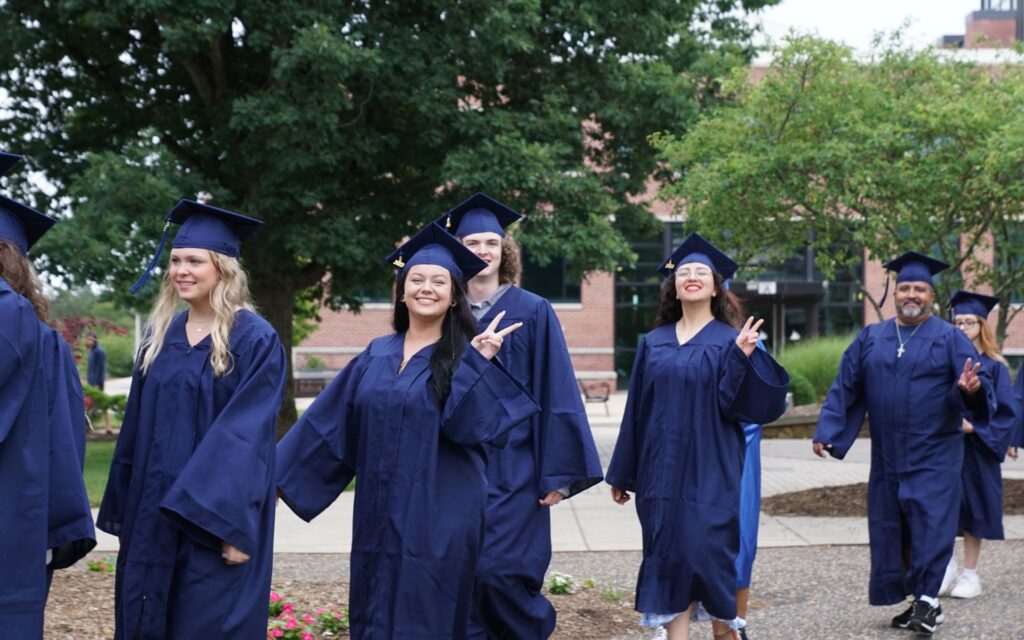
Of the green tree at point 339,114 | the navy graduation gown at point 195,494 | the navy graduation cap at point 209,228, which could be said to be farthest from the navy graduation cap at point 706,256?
the green tree at point 339,114

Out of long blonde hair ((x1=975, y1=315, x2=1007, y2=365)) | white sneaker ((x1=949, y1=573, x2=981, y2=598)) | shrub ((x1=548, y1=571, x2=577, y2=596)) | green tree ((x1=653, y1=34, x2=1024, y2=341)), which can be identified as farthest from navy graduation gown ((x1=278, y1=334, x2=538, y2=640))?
green tree ((x1=653, y1=34, x2=1024, y2=341))

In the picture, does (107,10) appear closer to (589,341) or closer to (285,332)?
(285,332)

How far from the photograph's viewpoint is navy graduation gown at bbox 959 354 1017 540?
27.3 ft

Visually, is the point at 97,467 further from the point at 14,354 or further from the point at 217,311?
the point at 14,354

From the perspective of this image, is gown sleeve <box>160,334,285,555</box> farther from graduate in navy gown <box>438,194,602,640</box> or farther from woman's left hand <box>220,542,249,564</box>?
graduate in navy gown <box>438,194,602,640</box>

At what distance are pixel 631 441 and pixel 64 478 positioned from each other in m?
2.87

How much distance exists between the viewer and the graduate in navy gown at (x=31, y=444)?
13.3 feet

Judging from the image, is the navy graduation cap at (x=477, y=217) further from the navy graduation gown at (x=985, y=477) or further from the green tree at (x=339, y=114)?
the green tree at (x=339, y=114)

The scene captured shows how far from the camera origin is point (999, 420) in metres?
8.48

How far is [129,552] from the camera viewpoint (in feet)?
15.1

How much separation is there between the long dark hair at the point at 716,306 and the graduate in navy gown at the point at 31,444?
2960 millimetres

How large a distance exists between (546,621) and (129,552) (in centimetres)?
168

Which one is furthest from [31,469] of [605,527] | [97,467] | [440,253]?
[97,467]

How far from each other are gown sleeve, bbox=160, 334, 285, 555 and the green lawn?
6.77m
